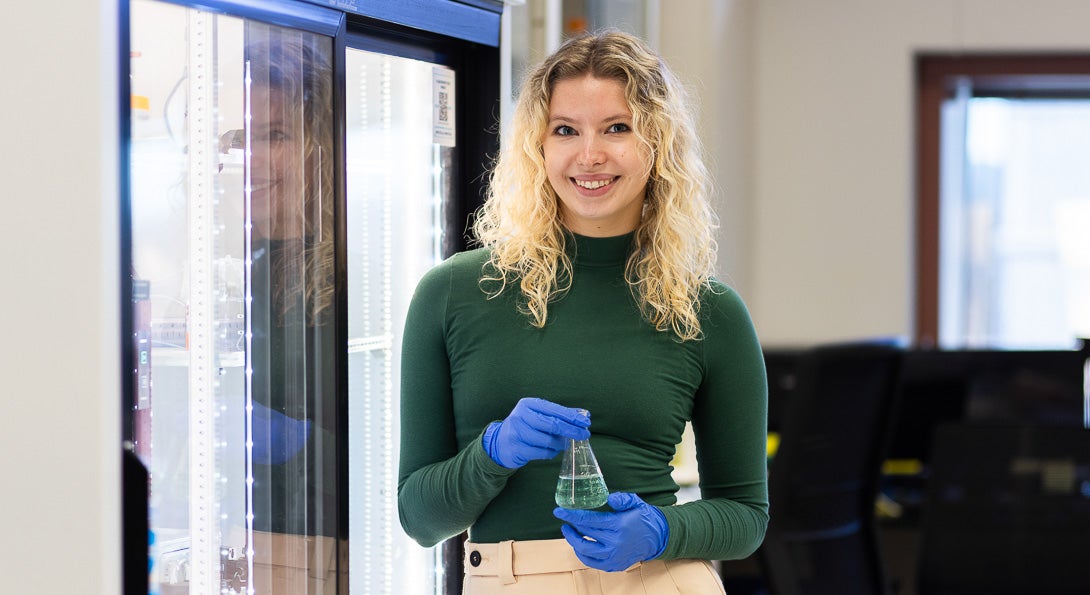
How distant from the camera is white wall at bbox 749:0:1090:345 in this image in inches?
211

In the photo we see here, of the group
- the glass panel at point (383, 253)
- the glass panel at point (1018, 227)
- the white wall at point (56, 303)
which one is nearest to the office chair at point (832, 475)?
the glass panel at point (383, 253)

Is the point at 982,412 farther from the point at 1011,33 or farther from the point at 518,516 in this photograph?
the point at 518,516

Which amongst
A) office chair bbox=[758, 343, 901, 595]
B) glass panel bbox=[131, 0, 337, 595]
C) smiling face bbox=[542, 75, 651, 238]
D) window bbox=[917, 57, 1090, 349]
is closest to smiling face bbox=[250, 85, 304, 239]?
glass panel bbox=[131, 0, 337, 595]

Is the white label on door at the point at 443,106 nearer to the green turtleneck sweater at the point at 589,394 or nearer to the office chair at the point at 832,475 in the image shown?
the green turtleneck sweater at the point at 589,394

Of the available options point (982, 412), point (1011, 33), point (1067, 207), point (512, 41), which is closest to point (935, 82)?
point (1011, 33)

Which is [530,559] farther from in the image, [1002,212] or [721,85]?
[1002,212]

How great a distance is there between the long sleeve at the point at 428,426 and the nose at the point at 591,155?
0.88 ft

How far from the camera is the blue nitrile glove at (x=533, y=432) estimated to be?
4.90ft

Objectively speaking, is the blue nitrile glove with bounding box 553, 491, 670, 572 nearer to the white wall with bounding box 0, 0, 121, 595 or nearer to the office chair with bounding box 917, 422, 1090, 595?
the white wall with bounding box 0, 0, 121, 595

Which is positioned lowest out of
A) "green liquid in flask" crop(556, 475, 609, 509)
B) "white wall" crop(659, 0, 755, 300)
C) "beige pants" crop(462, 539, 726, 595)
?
"beige pants" crop(462, 539, 726, 595)

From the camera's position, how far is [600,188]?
1632mm

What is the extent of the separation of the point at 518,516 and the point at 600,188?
482 mm

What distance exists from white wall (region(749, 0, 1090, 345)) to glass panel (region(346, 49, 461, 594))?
3.29m

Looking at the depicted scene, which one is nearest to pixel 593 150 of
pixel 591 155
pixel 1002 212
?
pixel 591 155
